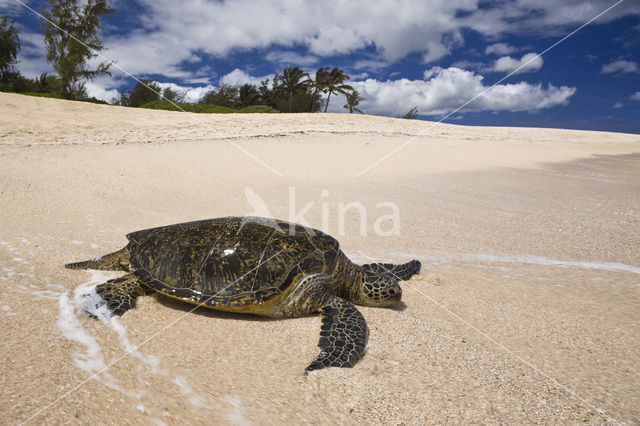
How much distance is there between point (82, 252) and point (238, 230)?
2069mm

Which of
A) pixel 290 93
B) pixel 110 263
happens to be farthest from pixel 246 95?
pixel 110 263

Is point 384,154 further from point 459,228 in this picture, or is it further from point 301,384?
point 301,384

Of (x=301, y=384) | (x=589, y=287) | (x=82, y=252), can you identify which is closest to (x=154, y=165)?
(x=82, y=252)

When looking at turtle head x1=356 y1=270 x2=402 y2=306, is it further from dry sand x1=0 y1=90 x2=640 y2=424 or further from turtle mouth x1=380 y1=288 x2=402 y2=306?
dry sand x1=0 y1=90 x2=640 y2=424

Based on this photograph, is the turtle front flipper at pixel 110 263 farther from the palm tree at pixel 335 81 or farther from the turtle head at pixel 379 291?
the palm tree at pixel 335 81

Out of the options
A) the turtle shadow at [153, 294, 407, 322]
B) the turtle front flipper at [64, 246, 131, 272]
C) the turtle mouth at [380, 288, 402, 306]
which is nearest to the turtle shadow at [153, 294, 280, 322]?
the turtle shadow at [153, 294, 407, 322]

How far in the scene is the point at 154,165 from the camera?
889cm

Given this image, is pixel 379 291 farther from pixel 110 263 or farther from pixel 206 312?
pixel 110 263

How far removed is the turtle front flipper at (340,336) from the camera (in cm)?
198

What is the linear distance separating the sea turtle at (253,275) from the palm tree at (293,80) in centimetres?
4960

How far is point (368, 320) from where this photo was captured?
2.67 m

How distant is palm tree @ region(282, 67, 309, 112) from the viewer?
4862 cm

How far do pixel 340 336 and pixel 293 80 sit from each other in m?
52.0

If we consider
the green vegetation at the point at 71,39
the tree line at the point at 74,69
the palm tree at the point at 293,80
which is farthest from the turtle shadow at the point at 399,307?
the palm tree at the point at 293,80
